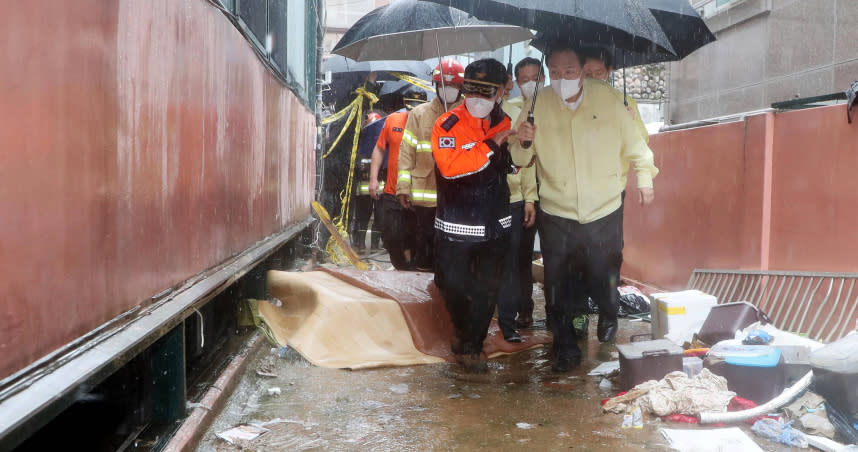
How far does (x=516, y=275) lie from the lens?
18.9 ft

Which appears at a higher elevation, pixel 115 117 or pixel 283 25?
pixel 283 25

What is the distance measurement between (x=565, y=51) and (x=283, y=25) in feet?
9.68

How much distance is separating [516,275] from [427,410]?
6.48 feet

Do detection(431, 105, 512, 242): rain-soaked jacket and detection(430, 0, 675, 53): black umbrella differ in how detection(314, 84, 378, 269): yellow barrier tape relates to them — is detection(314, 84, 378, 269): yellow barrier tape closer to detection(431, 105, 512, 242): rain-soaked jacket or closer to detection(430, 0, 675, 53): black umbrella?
detection(431, 105, 512, 242): rain-soaked jacket

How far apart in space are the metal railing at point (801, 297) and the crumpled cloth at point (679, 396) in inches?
61.9

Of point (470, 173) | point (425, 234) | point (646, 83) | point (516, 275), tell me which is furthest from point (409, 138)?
point (646, 83)

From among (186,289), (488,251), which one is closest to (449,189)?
(488,251)

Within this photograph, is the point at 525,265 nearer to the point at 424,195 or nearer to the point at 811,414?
the point at 424,195

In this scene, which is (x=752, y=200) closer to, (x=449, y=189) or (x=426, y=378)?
(x=449, y=189)

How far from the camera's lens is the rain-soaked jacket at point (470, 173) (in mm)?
4672

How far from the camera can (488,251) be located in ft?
15.9

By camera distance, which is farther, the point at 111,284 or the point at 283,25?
the point at 283,25

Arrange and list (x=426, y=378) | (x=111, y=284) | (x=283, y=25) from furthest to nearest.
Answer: (x=283, y=25), (x=426, y=378), (x=111, y=284)

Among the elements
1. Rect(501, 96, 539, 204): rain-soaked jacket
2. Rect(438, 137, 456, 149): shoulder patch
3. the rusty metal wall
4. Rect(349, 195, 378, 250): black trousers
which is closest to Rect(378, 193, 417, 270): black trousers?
Rect(501, 96, 539, 204): rain-soaked jacket
